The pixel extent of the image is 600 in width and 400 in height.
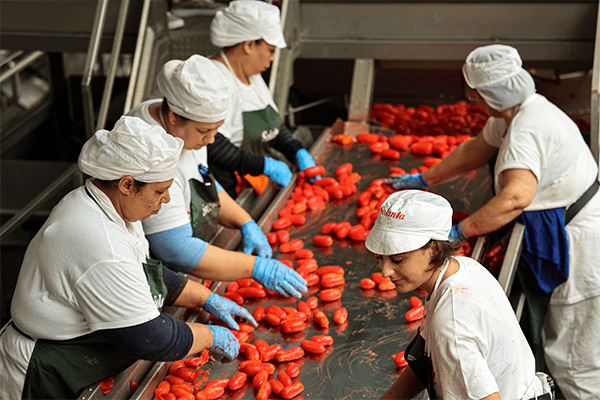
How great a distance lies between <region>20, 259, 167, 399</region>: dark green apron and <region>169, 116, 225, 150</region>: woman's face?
90 cm

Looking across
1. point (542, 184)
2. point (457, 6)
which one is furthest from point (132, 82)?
point (542, 184)

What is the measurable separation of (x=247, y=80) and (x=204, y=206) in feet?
3.42

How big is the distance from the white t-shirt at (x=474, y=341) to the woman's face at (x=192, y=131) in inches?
48.9

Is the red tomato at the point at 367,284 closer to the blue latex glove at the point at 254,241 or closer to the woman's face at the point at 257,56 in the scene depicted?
the blue latex glove at the point at 254,241

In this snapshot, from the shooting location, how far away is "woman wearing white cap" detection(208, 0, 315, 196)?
124 inches

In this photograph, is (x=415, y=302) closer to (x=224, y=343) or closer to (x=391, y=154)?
(x=224, y=343)

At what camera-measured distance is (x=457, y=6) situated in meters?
4.34

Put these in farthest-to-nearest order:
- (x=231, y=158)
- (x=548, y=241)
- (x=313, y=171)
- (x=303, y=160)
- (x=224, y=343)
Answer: (x=303, y=160) → (x=313, y=171) → (x=231, y=158) → (x=548, y=241) → (x=224, y=343)

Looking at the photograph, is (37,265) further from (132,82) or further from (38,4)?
(38,4)

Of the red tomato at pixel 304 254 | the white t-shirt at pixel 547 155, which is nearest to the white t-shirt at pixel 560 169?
the white t-shirt at pixel 547 155

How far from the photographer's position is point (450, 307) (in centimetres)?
151

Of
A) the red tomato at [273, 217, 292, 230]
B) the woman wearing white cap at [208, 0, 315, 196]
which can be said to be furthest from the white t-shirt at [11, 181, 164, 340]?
the woman wearing white cap at [208, 0, 315, 196]

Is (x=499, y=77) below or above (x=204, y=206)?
above

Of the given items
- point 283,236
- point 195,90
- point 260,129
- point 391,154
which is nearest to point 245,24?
point 260,129
